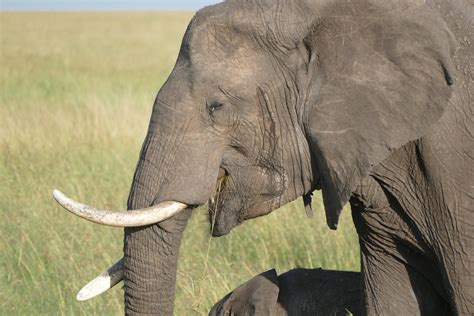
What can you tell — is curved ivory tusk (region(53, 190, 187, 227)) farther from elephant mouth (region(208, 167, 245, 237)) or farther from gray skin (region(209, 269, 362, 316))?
gray skin (region(209, 269, 362, 316))

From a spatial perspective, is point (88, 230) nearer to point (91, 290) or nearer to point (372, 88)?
point (91, 290)

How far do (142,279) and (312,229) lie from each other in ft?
12.3

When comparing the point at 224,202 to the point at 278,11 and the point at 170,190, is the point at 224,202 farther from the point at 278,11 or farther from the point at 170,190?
the point at 278,11

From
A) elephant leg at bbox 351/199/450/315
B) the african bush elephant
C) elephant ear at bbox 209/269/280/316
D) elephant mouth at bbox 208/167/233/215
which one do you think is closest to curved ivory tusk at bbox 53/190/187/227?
the african bush elephant

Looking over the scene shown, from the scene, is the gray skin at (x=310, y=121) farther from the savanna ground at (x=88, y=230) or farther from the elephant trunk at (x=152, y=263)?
the savanna ground at (x=88, y=230)

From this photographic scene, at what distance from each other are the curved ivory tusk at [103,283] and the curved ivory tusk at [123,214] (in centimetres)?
42

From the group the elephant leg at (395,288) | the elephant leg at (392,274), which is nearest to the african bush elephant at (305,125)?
the elephant leg at (392,274)

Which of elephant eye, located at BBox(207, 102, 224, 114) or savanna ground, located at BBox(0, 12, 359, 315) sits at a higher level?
elephant eye, located at BBox(207, 102, 224, 114)

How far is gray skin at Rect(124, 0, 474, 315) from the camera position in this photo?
3.84 meters

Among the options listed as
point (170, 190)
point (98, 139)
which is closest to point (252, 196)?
point (170, 190)

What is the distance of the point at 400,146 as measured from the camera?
3877 millimetres

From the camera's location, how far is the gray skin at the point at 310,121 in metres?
3.84

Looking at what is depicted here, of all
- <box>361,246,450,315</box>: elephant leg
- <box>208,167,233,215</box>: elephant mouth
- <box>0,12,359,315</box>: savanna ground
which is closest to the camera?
<box>208,167,233,215</box>: elephant mouth

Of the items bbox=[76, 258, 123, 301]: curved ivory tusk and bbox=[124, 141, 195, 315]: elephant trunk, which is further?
bbox=[76, 258, 123, 301]: curved ivory tusk
